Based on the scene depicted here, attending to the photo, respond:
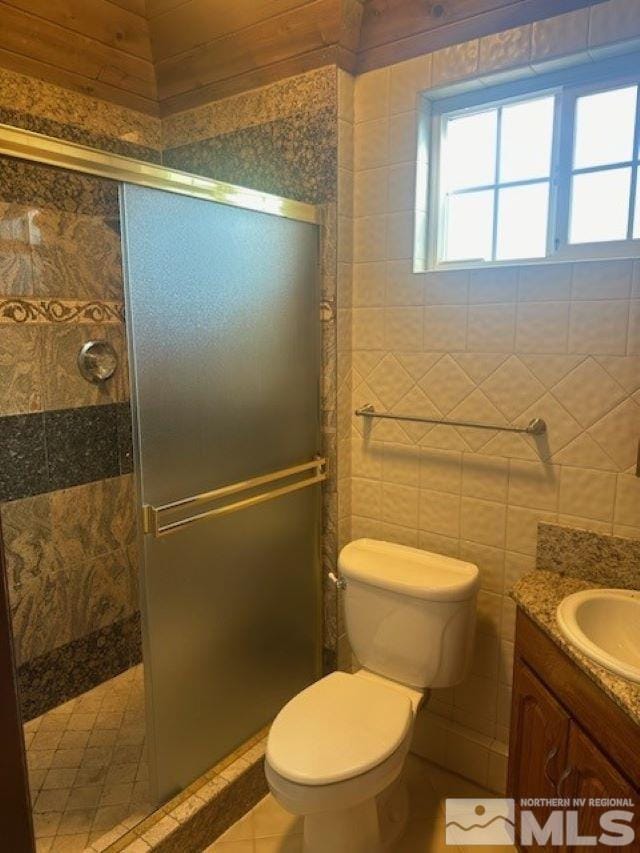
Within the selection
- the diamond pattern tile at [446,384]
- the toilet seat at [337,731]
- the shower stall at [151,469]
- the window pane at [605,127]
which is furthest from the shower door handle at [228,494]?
the window pane at [605,127]

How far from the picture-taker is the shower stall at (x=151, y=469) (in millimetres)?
1491

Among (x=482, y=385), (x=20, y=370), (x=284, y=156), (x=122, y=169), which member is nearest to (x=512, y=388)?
(x=482, y=385)

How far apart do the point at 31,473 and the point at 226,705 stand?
1055 mm

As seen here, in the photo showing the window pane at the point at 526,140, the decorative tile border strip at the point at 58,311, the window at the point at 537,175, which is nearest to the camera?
the window at the point at 537,175

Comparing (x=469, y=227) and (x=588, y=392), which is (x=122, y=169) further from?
(x=588, y=392)

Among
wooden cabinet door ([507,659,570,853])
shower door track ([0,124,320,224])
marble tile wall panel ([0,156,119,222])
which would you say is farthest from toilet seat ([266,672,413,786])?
marble tile wall panel ([0,156,119,222])

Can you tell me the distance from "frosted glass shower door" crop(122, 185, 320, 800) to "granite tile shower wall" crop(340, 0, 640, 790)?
0.25 m

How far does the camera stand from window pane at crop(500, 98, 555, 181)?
170 centimetres

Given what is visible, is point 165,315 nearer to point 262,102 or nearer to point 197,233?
point 197,233

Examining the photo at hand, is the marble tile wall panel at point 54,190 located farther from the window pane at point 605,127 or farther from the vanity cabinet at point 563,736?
the vanity cabinet at point 563,736

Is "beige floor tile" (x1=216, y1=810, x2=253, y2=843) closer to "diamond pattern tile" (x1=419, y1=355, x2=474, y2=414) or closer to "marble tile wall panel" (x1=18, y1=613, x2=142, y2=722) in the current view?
"marble tile wall panel" (x1=18, y1=613, x2=142, y2=722)

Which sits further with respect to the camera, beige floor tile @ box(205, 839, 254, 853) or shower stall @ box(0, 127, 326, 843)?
beige floor tile @ box(205, 839, 254, 853)

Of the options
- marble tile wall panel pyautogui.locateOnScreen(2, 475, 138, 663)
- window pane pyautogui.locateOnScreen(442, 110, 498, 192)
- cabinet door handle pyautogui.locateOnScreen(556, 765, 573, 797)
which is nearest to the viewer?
Result: cabinet door handle pyautogui.locateOnScreen(556, 765, 573, 797)

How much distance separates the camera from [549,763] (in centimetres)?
139
